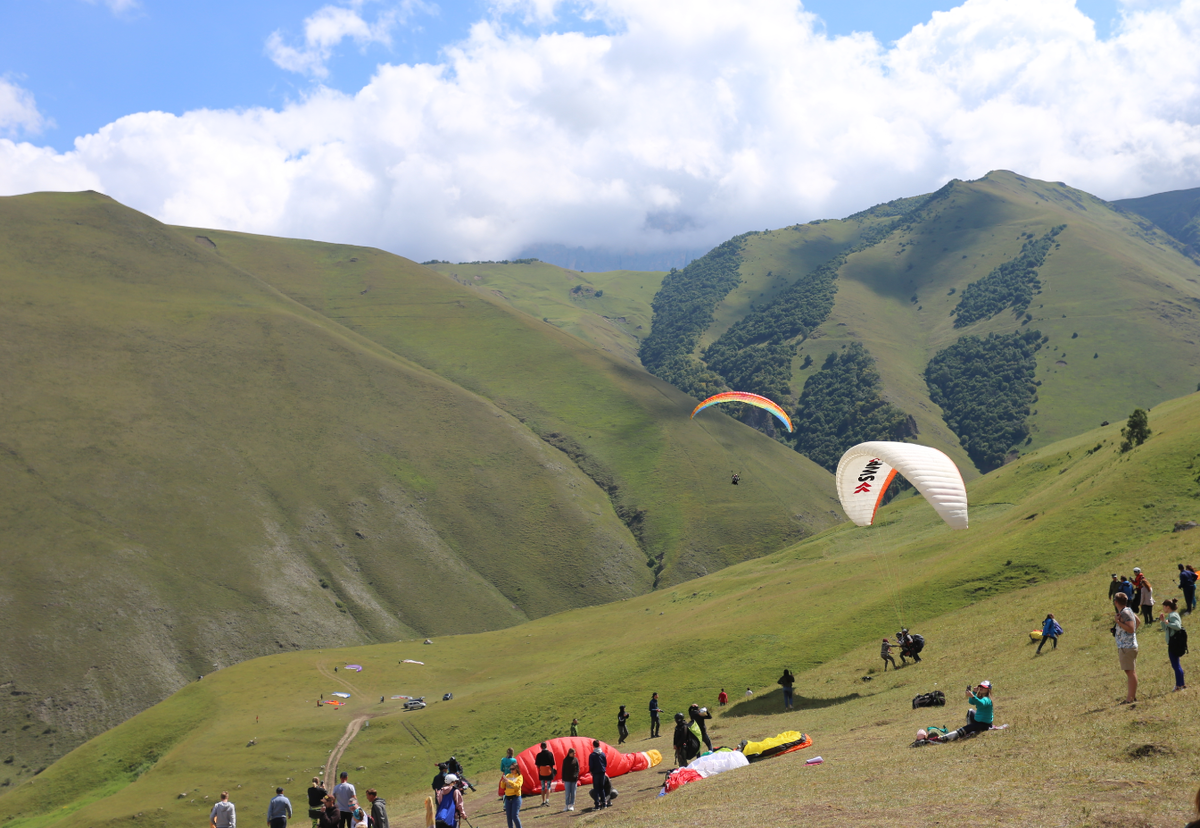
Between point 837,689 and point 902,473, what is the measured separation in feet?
35.5

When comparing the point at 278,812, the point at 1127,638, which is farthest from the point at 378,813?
the point at 1127,638

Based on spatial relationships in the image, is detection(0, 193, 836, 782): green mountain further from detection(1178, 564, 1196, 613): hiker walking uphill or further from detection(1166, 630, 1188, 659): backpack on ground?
detection(1166, 630, 1188, 659): backpack on ground

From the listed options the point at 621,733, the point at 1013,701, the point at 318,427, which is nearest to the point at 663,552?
the point at 318,427

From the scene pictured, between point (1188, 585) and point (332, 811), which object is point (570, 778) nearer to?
point (332, 811)

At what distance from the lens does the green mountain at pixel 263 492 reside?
103 meters

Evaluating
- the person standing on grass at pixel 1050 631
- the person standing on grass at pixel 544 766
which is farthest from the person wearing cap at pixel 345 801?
the person standing on grass at pixel 1050 631

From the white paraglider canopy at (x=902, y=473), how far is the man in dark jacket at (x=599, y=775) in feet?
49.7

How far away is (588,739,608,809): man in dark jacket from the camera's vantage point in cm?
2230

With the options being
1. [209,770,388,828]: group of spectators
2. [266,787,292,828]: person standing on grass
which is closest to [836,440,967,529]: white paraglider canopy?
[209,770,388,828]: group of spectators

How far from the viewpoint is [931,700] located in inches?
1045

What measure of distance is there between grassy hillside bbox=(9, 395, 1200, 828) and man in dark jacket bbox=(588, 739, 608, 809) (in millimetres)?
671

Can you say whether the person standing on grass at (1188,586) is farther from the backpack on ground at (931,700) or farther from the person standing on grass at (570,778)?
the person standing on grass at (570,778)

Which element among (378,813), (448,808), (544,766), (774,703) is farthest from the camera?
(774,703)

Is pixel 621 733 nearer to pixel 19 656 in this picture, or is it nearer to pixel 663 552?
pixel 19 656
